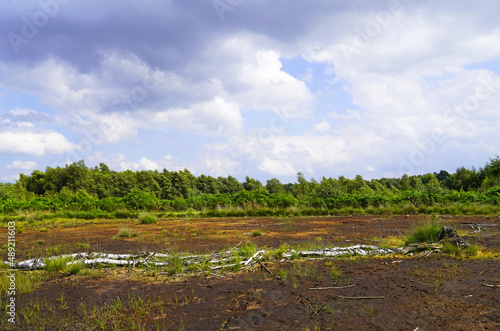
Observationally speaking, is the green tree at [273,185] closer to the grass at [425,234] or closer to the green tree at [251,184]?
the green tree at [251,184]

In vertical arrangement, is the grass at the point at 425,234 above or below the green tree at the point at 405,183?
below

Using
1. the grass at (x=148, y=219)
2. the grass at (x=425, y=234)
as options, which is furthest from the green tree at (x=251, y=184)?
the grass at (x=425, y=234)

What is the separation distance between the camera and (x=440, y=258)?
22.7ft

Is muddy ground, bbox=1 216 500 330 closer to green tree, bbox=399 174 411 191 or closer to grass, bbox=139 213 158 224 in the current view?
grass, bbox=139 213 158 224

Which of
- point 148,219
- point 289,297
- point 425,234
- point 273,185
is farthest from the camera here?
point 273,185

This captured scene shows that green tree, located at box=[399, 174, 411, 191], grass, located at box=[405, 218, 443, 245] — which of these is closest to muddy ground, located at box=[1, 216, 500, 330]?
grass, located at box=[405, 218, 443, 245]

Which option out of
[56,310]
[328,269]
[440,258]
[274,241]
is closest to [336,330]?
[328,269]

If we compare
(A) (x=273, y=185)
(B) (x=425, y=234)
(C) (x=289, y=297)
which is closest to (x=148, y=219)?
(B) (x=425, y=234)

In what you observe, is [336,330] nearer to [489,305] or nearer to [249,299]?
[249,299]

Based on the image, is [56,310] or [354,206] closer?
[56,310]

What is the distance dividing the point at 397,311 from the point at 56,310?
192 inches

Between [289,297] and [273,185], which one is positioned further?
[273,185]

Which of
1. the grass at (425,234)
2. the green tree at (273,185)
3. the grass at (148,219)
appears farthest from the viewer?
the green tree at (273,185)

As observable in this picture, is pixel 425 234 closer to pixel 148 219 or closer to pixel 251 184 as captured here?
pixel 148 219
